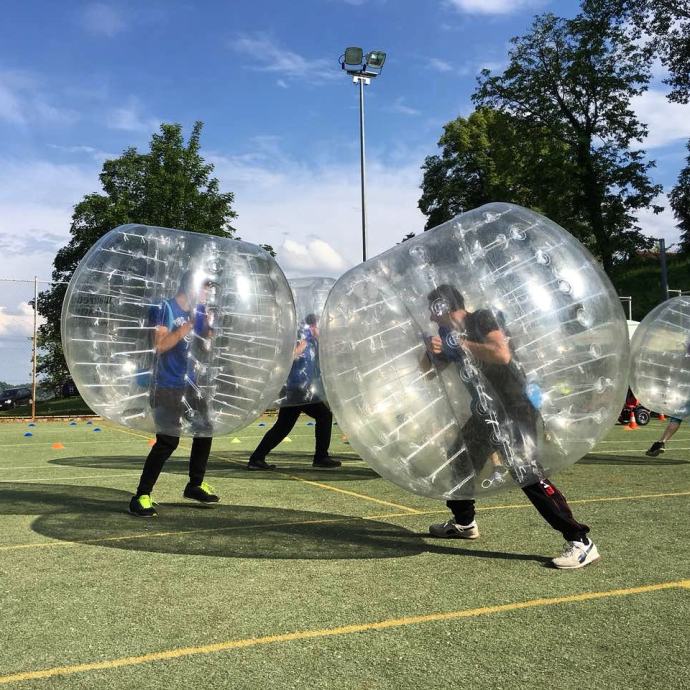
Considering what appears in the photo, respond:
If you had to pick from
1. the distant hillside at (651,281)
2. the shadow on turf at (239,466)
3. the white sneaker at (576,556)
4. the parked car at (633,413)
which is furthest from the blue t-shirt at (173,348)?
the distant hillside at (651,281)

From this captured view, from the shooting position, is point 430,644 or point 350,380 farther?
point 350,380

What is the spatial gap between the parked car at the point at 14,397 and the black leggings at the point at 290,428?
31329 millimetres

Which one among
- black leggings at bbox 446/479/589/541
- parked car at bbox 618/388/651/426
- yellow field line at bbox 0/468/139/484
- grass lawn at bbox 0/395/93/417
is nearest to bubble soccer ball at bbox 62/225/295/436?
black leggings at bbox 446/479/589/541

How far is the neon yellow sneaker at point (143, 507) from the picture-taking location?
7.01 metres

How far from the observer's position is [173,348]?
603cm

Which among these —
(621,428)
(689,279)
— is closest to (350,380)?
(621,428)

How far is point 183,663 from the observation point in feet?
11.5

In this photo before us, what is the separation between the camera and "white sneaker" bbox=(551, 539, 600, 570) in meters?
5.07

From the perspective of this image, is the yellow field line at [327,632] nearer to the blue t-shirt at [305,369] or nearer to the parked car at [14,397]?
the blue t-shirt at [305,369]

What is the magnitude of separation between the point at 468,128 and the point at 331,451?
38.8 metres

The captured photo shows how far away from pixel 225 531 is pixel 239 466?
4.70 metres

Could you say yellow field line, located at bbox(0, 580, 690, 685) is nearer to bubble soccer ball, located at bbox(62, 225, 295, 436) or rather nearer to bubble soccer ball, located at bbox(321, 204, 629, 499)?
bubble soccer ball, located at bbox(321, 204, 629, 499)

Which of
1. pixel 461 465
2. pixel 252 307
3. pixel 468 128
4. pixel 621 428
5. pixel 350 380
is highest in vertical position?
pixel 468 128

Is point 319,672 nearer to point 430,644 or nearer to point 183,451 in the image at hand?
point 430,644
